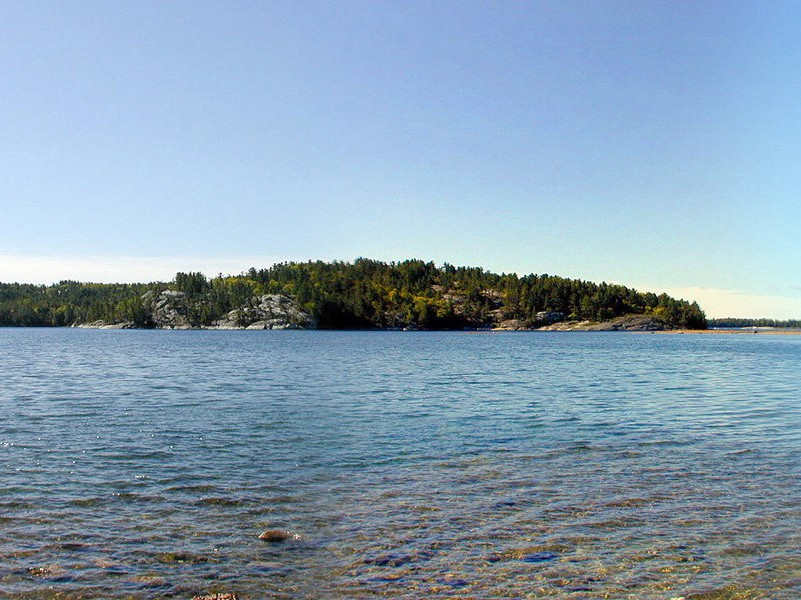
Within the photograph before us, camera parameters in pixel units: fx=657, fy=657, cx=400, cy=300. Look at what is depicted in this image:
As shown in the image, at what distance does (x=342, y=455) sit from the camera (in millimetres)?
24141

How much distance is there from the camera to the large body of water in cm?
1244

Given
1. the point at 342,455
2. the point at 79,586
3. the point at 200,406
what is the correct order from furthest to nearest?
1. the point at 200,406
2. the point at 342,455
3. the point at 79,586

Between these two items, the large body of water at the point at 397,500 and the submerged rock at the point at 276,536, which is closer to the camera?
the large body of water at the point at 397,500

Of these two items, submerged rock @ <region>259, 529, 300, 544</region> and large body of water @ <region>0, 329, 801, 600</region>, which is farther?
submerged rock @ <region>259, 529, 300, 544</region>

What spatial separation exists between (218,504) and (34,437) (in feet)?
43.1

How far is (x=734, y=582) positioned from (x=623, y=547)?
232cm

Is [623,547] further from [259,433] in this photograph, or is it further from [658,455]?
[259,433]

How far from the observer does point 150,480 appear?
19.6m

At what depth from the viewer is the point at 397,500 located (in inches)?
702

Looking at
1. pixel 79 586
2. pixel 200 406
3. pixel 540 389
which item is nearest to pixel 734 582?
pixel 79 586

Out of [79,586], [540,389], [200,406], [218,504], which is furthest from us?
[540,389]

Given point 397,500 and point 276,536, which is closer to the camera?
point 276,536

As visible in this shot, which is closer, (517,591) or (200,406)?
(517,591)

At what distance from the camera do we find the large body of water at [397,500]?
12.4 metres
